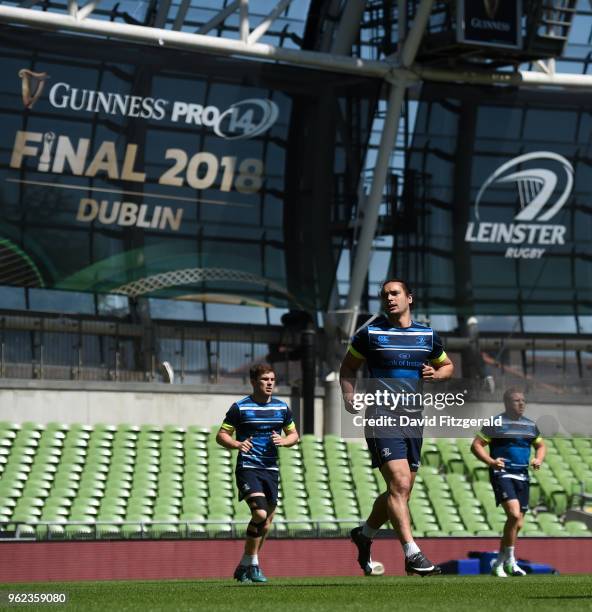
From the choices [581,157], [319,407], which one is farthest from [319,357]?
[581,157]

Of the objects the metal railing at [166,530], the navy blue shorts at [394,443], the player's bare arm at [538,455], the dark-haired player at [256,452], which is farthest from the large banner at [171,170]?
the navy blue shorts at [394,443]

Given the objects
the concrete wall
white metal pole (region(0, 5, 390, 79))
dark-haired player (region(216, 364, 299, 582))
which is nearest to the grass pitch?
dark-haired player (region(216, 364, 299, 582))

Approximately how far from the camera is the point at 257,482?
1174 centimetres

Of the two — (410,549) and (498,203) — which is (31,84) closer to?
(498,203)

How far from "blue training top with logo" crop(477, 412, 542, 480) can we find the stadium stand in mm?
5986

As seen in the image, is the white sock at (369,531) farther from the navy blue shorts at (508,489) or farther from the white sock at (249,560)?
the navy blue shorts at (508,489)

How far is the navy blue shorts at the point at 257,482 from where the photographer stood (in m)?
11.7

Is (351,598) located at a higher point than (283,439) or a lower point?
higher

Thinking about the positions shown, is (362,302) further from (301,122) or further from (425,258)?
(301,122)

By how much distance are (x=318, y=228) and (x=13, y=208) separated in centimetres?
605

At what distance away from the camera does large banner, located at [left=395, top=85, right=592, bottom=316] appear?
1126 inches

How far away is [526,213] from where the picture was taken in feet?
95.8

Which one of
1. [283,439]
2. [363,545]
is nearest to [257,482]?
[283,439]

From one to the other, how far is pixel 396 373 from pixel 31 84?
1696cm
